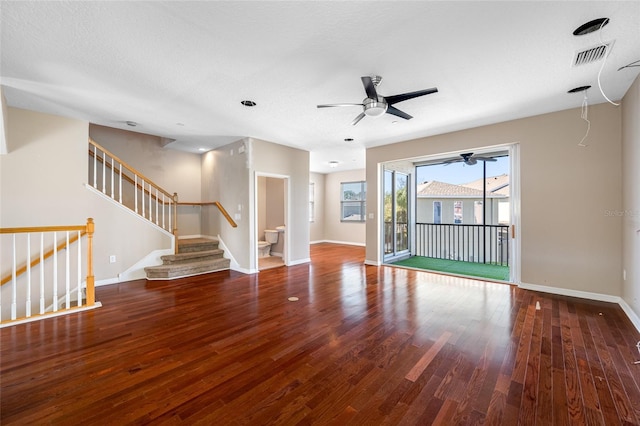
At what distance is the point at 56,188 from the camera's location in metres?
4.06

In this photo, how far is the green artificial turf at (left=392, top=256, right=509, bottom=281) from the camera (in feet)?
17.0

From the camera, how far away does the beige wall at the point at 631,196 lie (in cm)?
288

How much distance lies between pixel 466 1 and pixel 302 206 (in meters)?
4.95

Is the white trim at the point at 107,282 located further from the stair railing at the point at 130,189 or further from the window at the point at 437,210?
the window at the point at 437,210

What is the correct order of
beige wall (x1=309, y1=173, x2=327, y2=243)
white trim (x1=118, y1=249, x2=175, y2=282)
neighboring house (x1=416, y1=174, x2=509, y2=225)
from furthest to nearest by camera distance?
beige wall (x1=309, y1=173, x2=327, y2=243) < neighboring house (x1=416, y1=174, x2=509, y2=225) < white trim (x1=118, y1=249, x2=175, y2=282)

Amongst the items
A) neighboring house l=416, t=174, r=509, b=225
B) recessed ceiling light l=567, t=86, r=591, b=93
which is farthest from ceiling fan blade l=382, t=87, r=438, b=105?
neighboring house l=416, t=174, r=509, b=225

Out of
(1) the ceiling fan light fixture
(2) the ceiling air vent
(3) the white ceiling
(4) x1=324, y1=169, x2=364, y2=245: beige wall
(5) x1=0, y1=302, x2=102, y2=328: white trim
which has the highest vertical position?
(3) the white ceiling

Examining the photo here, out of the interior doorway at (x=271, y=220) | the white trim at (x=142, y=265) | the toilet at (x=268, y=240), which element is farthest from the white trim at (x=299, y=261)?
the white trim at (x=142, y=265)

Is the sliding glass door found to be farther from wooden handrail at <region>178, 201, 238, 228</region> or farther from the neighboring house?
wooden handrail at <region>178, 201, 238, 228</region>

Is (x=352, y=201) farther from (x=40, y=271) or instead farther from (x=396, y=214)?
(x=40, y=271)

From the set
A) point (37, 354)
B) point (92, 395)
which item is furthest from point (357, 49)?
point (37, 354)

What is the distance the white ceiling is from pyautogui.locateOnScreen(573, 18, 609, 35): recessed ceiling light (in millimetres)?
49

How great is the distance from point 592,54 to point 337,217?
7.76 m

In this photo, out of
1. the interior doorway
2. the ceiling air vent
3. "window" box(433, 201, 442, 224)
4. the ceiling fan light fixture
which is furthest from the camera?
"window" box(433, 201, 442, 224)
